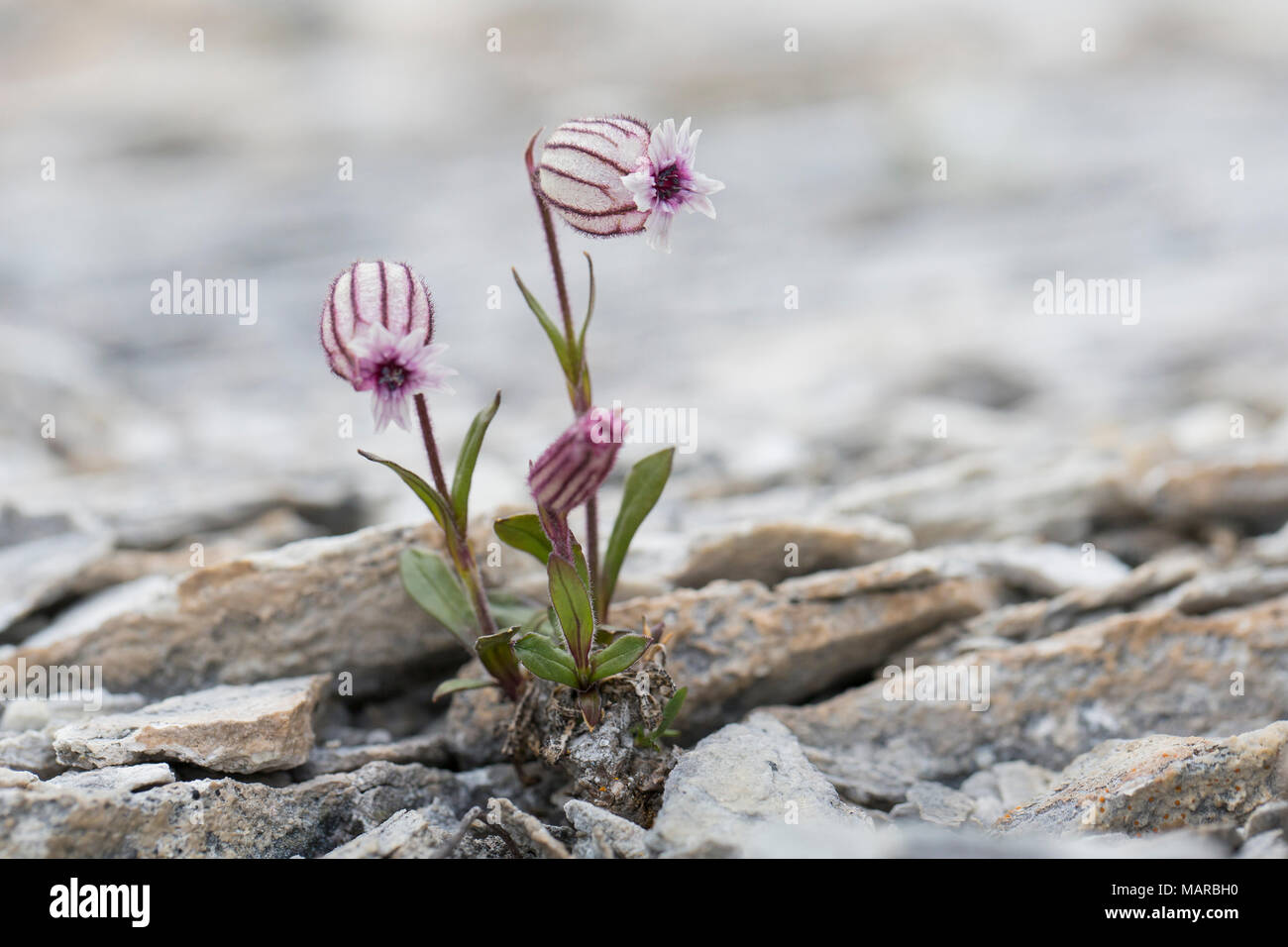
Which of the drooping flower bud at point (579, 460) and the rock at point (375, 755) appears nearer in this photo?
the drooping flower bud at point (579, 460)

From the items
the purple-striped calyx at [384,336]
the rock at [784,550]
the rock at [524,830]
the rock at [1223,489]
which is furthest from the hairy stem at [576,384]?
the rock at [1223,489]

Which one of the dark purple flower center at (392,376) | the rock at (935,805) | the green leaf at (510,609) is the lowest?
the rock at (935,805)

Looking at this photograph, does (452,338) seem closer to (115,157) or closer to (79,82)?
(115,157)

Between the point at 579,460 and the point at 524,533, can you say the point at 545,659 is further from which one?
the point at 579,460

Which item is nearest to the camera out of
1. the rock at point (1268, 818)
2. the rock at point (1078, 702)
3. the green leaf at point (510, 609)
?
the rock at point (1268, 818)

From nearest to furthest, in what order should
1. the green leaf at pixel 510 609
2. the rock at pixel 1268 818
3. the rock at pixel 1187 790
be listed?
the rock at pixel 1268 818
the rock at pixel 1187 790
the green leaf at pixel 510 609

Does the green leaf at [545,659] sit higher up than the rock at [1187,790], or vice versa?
the green leaf at [545,659]

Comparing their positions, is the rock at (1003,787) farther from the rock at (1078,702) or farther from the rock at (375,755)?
the rock at (375,755)

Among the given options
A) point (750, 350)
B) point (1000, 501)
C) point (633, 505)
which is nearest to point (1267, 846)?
point (633, 505)
